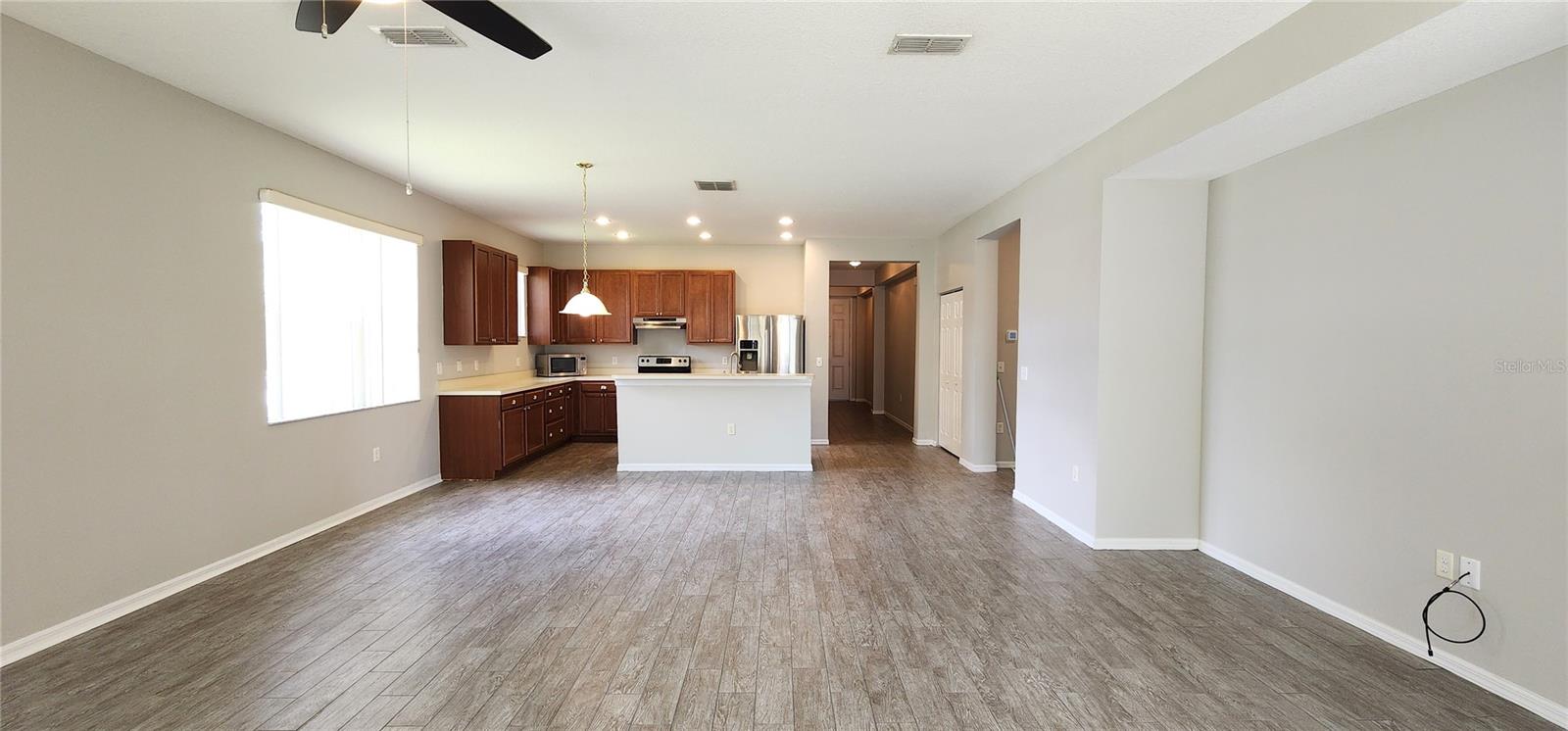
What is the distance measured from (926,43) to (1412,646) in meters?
3.35

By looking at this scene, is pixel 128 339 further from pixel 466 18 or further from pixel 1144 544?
pixel 1144 544

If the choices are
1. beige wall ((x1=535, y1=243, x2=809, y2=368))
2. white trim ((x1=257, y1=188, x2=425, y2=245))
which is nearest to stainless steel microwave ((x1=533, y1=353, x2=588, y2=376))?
beige wall ((x1=535, y1=243, x2=809, y2=368))

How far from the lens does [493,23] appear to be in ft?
6.68

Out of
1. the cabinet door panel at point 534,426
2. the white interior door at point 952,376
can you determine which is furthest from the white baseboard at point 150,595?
the white interior door at point 952,376

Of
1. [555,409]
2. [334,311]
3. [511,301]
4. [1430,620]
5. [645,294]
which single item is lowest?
[1430,620]

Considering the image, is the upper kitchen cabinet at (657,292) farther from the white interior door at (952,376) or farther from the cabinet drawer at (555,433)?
the white interior door at (952,376)

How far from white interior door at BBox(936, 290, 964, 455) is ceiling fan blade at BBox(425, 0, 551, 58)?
513 cm

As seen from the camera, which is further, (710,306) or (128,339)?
(710,306)

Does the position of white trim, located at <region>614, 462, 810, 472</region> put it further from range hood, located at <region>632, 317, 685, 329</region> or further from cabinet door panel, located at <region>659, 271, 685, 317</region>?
cabinet door panel, located at <region>659, 271, 685, 317</region>

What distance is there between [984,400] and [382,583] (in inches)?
205

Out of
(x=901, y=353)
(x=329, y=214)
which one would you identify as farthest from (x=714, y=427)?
(x=901, y=353)

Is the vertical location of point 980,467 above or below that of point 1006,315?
below

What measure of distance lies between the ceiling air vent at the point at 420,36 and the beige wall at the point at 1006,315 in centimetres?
510

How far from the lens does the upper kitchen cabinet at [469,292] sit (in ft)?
18.6
